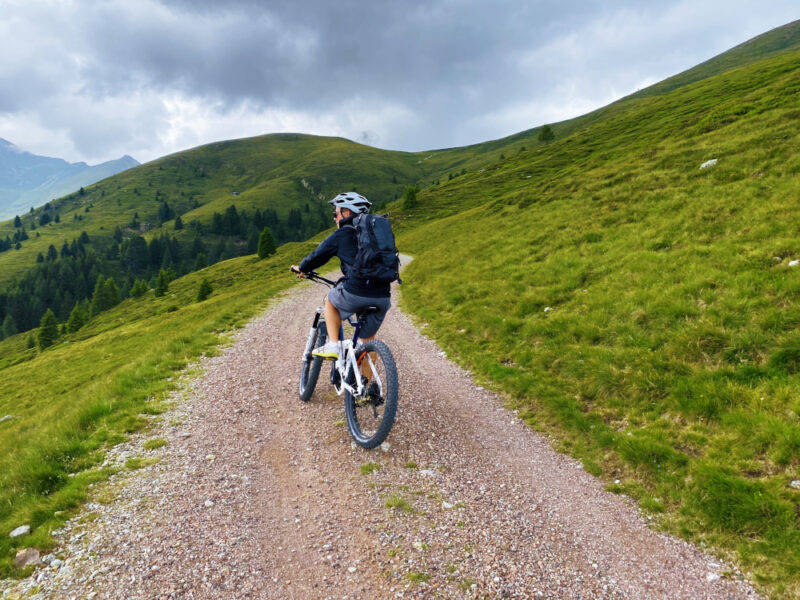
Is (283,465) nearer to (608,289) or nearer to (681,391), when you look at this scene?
Result: (681,391)

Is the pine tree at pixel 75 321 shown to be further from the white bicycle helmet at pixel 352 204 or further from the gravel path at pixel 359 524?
the white bicycle helmet at pixel 352 204

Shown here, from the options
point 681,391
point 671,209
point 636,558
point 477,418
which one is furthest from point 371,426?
point 671,209

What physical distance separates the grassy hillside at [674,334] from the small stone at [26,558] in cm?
772

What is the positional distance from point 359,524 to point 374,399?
2088 millimetres

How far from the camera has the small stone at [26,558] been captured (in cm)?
456

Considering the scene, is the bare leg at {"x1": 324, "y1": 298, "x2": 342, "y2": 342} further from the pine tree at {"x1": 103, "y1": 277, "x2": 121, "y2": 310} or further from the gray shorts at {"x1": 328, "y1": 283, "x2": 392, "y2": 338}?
the pine tree at {"x1": 103, "y1": 277, "x2": 121, "y2": 310}

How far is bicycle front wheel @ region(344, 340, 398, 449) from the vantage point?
6473 millimetres

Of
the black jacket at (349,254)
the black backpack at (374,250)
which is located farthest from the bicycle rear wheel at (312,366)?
the black backpack at (374,250)

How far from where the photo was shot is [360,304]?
7.09m

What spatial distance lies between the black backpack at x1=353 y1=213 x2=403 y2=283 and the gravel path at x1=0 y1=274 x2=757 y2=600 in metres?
3.15

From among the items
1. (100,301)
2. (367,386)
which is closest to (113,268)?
(100,301)

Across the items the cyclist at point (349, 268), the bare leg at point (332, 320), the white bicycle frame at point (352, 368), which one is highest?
the cyclist at point (349, 268)

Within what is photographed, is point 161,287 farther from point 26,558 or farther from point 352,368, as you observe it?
point 26,558

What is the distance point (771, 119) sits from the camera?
2359 centimetres
